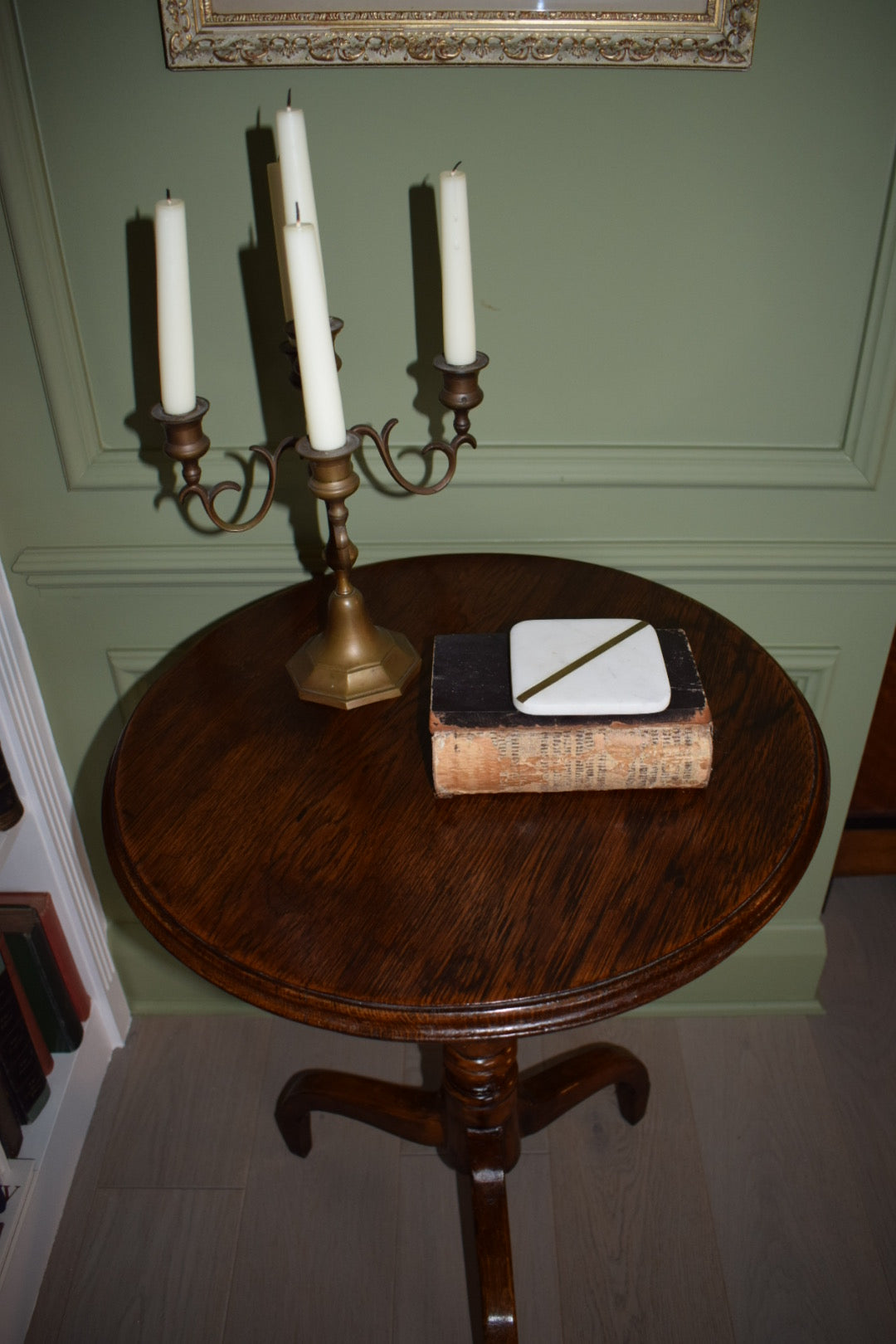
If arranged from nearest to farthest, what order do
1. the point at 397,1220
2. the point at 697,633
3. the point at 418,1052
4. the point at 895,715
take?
the point at 697,633 < the point at 397,1220 < the point at 418,1052 < the point at 895,715

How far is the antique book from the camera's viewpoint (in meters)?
0.79

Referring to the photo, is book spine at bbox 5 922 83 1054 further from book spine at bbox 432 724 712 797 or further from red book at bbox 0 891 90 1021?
book spine at bbox 432 724 712 797

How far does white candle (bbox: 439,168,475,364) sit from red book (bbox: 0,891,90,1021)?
0.88 meters

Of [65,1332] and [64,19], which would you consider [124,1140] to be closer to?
[65,1332]

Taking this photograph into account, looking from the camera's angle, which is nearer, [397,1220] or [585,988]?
[585,988]

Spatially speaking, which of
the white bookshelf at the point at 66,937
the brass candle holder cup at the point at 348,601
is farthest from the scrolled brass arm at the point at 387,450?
the white bookshelf at the point at 66,937

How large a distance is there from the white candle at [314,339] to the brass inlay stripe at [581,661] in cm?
25

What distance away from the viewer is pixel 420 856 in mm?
787

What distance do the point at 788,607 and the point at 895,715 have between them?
0.52m

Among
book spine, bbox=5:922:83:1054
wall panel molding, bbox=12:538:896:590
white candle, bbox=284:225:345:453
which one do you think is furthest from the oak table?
book spine, bbox=5:922:83:1054

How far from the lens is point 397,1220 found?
4.17 feet

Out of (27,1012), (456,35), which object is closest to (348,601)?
(456,35)

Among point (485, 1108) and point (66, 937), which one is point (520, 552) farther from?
point (66, 937)

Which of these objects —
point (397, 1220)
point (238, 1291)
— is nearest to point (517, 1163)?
point (397, 1220)
